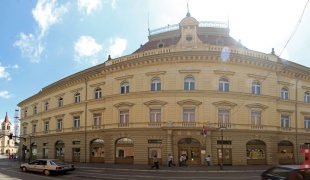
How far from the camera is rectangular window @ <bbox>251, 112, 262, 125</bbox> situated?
110 ft

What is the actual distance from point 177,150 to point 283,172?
2107 centimetres

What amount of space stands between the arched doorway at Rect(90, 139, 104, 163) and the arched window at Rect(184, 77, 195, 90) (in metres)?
13.8

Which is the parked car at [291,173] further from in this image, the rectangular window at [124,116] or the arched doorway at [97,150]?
the arched doorway at [97,150]

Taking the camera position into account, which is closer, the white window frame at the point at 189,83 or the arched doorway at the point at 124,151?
the white window frame at the point at 189,83

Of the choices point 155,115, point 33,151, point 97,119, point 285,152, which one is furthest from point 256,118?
point 33,151

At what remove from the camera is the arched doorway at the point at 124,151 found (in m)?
33.9

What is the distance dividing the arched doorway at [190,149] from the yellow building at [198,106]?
0.37 ft

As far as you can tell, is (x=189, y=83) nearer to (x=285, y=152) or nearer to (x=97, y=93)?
(x=97, y=93)

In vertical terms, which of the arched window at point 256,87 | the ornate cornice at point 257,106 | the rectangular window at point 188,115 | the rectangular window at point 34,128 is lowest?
the rectangular window at point 34,128

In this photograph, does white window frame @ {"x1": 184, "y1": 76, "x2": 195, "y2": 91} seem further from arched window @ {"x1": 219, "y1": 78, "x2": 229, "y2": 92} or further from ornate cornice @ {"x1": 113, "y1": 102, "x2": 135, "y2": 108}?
ornate cornice @ {"x1": 113, "y1": 102, "x2": 135, "y2": 108}

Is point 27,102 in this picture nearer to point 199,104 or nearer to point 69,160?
point 69,160

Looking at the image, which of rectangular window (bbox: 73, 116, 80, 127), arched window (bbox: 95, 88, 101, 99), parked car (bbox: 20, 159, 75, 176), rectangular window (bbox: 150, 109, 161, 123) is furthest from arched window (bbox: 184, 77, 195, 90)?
rectangular window (bbox: 73, 116, 80, 127)

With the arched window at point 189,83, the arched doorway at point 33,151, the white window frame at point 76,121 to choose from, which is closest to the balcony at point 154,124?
the arched window at point 189,83

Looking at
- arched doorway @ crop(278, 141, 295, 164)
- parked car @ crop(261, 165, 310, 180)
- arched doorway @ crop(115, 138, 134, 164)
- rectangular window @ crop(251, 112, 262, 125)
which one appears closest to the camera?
parked car @ crop(261, 165, 310, 180)
